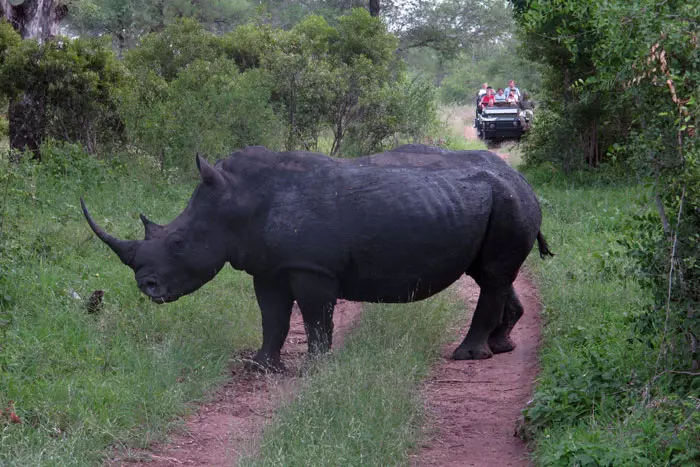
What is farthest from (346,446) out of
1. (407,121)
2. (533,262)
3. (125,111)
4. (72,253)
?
(407,121)

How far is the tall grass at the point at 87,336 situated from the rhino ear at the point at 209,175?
1216mm

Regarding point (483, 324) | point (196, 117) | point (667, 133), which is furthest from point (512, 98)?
point (667, 133)

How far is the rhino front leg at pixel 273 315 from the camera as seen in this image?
23.6 feet

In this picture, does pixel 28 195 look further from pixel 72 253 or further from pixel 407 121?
pixel 407 121

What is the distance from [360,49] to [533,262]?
977cm

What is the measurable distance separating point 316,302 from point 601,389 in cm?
224

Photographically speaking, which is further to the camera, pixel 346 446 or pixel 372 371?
pixel 372 371

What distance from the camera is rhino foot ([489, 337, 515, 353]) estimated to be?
26.2 feet

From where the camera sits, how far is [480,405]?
6.64 meters

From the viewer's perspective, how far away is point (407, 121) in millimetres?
18734

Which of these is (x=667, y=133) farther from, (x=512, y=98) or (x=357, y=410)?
(x=512, y=98)

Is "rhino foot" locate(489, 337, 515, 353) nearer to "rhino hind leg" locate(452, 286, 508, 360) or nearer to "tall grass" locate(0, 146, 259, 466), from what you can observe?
"rhino hind leg" locate(452, 286, 508, 360)

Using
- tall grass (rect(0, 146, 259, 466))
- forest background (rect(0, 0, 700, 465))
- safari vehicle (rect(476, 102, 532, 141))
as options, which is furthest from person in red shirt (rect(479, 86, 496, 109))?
tall grass (rect(0, 146, 259, 466))

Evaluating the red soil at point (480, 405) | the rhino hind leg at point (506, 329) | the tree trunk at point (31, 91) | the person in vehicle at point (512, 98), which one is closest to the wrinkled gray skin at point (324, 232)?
the rhino hind leg at point (506, 329)
